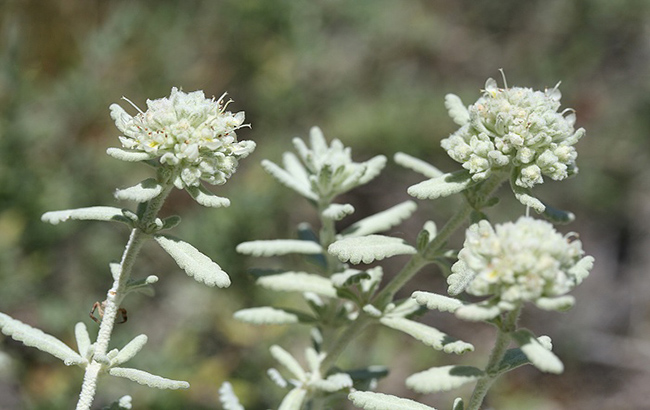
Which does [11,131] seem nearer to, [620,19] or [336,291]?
[336,291]

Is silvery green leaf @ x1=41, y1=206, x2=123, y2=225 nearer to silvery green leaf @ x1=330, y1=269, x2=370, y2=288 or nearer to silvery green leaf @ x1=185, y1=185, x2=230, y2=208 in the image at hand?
silvery green leaf @ x1=185, y1=185, x2=230, y2=208

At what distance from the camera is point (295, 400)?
2.71 m

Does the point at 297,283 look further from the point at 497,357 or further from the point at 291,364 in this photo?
the point at 497,357

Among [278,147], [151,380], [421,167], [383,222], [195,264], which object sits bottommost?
[151,380]

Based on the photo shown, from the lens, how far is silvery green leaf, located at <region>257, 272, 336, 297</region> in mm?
2842

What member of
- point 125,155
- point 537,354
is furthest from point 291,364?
point 537,354

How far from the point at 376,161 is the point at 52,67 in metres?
5.34

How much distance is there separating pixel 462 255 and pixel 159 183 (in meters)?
0.99

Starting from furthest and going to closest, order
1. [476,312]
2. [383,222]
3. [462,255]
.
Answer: [383,222] → [462,255] → [476,312]

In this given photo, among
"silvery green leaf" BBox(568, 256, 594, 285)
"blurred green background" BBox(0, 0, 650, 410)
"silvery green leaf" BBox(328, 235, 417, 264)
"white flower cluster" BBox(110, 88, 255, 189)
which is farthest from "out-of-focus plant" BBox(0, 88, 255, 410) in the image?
"blurred green background" BBox(0, 0, 650, 410)

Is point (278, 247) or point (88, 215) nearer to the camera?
point (88, 215)

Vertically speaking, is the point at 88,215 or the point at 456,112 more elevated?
the point at 456,112

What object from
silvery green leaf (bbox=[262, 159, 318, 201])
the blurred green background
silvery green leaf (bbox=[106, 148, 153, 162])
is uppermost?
the blurred green background

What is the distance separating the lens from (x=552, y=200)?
8180mm
